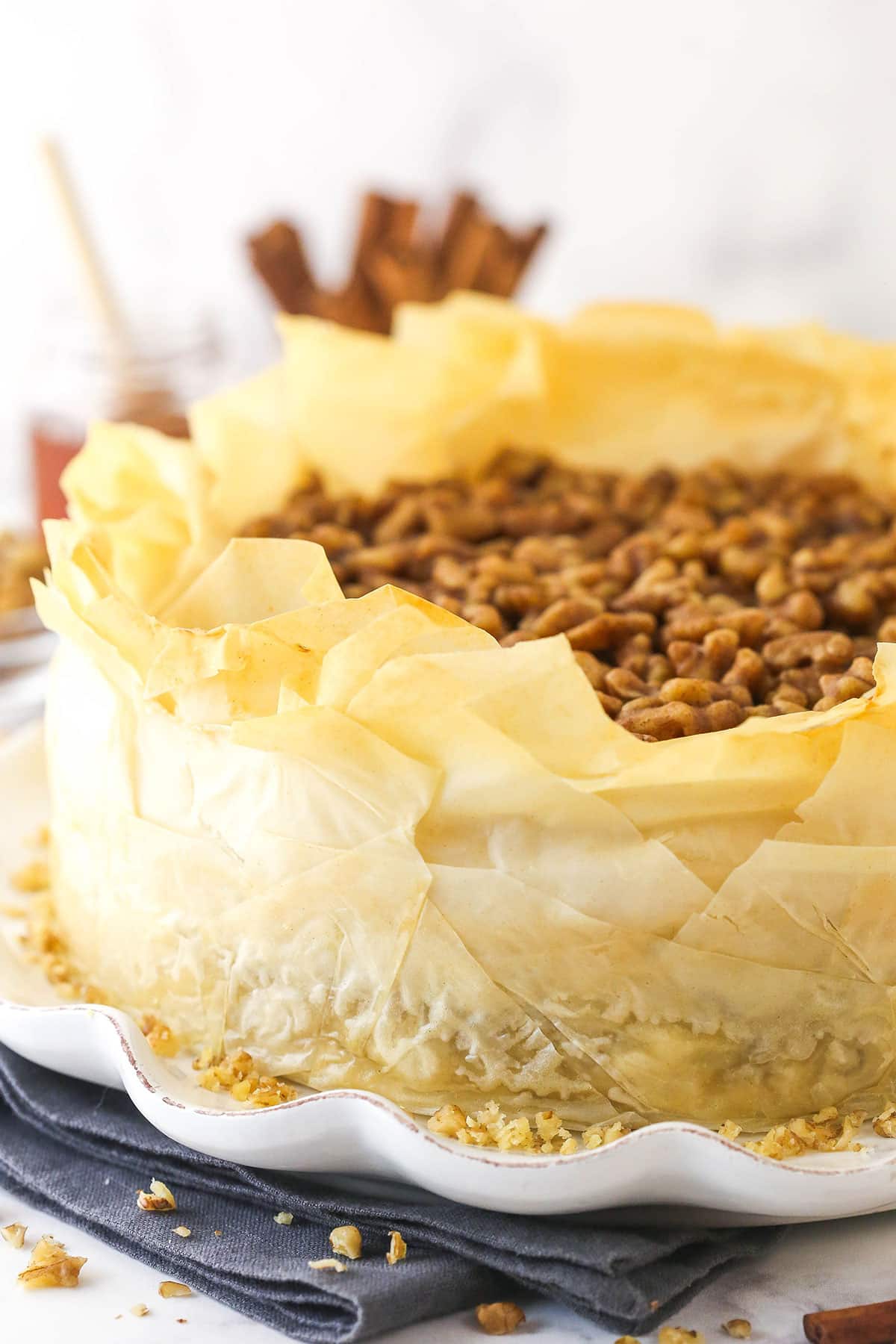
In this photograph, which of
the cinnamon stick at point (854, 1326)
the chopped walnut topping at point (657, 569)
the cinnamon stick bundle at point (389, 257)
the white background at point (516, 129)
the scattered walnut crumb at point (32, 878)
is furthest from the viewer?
the white background at point (516, 129)

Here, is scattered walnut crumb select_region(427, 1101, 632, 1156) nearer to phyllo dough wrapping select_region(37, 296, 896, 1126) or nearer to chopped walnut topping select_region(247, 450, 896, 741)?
phyllo dough wrapping select_region(37, 296, 896, 1126)

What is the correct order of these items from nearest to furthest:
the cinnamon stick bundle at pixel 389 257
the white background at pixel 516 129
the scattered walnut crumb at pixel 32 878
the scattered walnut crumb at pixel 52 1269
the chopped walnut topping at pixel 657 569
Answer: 1. the scattered walnut crumb at pixel 52 1269
2. the chopped walnut topping at pixel 657 569
3. the scattered walnut crumb at pixel 32 878
4. the cinnamon stick bundle at pixel 389 257
5. the white background at pixel 516 129

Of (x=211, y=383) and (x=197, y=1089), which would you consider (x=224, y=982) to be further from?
(x=211, y=383)

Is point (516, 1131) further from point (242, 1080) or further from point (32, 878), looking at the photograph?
point (32, 878)

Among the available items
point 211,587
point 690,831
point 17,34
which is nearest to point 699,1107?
point 690,831

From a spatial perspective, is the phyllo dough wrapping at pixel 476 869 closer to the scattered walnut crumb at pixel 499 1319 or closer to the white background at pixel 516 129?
the scattered walnut crumb at pixel 499 1319

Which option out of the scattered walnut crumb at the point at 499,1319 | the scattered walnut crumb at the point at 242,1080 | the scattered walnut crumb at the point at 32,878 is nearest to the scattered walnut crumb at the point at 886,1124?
the scattered walnut crumb at the point at 499,1319

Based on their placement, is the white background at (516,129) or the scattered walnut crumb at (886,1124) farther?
the white background at (516,129)

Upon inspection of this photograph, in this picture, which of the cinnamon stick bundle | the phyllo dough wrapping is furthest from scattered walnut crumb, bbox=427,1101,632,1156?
the cinnamon stick bundle
